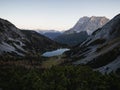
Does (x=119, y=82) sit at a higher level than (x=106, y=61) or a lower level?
lower

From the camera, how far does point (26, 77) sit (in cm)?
4703

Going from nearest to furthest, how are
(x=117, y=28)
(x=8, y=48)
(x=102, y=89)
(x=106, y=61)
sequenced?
(x=102, y=89) → (x=106, y=61) → (x=117, y=28) → (x=8, y=48)

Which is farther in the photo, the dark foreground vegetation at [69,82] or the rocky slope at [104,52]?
the rocky slope at [104,52]

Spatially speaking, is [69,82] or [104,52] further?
[104,52]

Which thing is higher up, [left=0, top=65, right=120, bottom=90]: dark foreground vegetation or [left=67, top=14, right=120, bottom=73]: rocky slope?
[left=67, top=14, right=120, bottom=73]: rocky slope

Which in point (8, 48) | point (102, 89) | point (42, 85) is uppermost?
point (8, 48)

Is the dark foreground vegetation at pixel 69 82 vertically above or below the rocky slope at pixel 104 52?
below

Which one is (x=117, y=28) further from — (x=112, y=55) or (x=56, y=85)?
(x=56, y=85)

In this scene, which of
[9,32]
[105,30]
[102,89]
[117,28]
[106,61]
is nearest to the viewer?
[102,89]

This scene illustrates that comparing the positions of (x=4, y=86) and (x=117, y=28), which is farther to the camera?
(x=117, y=28)

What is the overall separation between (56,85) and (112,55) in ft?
110

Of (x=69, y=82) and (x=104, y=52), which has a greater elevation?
(x=104, y=52)

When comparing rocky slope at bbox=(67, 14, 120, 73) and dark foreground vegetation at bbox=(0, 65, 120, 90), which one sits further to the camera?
rocky slope at bbox=(67, 14, 120, 73)

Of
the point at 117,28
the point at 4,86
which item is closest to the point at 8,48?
the point at 117,28
